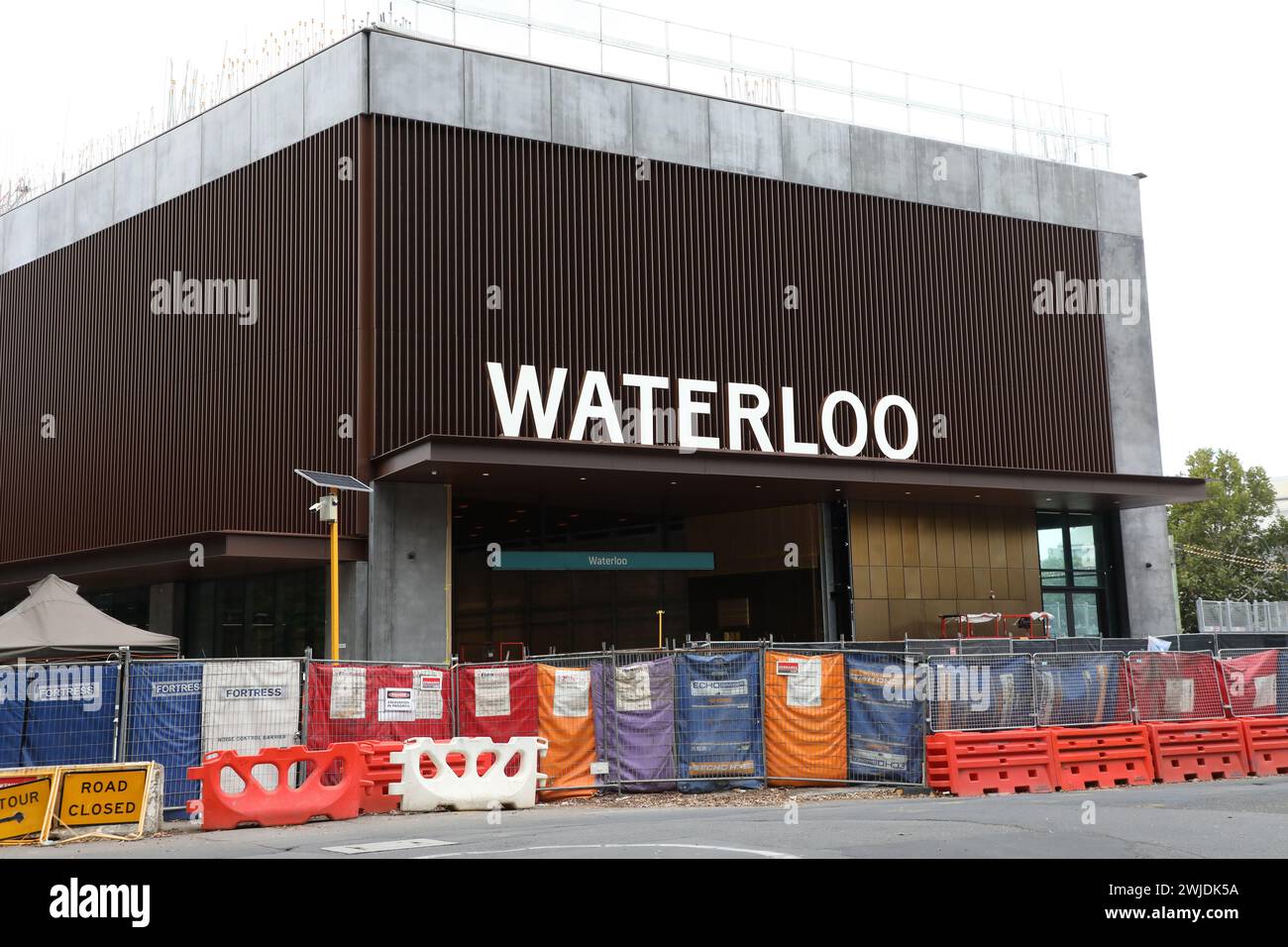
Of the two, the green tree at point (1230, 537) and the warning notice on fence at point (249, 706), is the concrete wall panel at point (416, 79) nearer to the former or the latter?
the warning notice on fence at point (249, 706)

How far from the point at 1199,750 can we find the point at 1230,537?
81.5 metres

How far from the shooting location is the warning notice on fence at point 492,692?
70.9 ft

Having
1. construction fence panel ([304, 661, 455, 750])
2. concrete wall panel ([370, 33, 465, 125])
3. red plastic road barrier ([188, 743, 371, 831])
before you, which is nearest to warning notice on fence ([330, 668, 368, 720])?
construction fence panel ([304, 661, 455, 750])

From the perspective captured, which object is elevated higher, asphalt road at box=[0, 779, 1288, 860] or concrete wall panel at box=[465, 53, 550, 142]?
concrete wall panel at box=[465, 53, 550, 142]

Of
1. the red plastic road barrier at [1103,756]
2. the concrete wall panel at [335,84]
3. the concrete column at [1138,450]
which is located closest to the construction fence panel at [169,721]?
the red plastic road barrier at [1103,756]

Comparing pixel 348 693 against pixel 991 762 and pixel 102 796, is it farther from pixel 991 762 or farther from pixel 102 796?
pixel 991 762

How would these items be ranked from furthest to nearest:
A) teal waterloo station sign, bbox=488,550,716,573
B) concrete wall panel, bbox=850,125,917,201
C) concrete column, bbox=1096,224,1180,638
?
1. concrete column, bbox=1096,224,1180,638
2. concrete wall panel, bbox=850,125,917,201
3. teal waterloo station sign, bbox=488,550,716,573

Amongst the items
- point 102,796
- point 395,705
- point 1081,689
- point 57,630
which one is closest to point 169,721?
point 102,796

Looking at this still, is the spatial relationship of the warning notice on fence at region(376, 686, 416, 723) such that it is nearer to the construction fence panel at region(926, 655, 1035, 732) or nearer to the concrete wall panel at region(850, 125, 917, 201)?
the construction fence panel at region(926, 655, 1035, 732)

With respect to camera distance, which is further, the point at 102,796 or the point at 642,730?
the point at 642,730

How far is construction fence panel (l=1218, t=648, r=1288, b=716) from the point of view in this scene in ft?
73.6

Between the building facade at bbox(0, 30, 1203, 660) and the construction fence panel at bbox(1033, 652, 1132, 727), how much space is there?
1232 centimetres

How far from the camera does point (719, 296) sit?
35.2 meters
